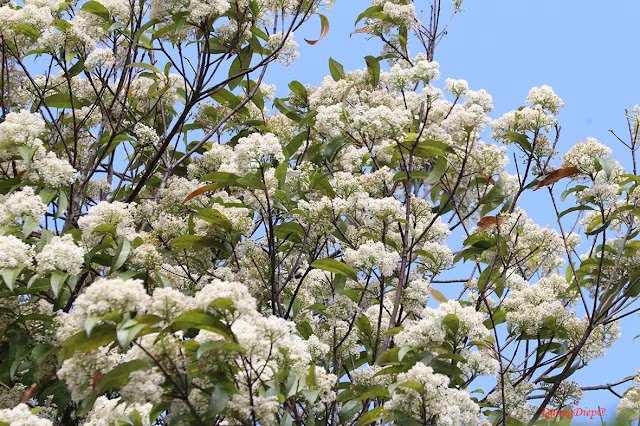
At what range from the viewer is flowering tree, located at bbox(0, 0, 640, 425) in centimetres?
317

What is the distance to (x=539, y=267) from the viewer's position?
5.80m

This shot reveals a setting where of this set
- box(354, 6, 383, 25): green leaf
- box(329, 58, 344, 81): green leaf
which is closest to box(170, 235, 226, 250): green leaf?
box(329, 58, 344, 81): green leaf

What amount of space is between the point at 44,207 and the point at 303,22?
2.52 meters

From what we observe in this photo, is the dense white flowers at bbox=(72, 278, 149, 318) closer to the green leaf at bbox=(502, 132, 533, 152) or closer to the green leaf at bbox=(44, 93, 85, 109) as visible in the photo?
the green leaf at bbox=(502, 132, 533, 152)

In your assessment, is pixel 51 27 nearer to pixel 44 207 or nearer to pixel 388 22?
pixel 44 207

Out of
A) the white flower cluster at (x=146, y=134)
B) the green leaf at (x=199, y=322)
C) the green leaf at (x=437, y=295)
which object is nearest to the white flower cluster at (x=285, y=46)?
the white flower cluster at (x=146, y=134)

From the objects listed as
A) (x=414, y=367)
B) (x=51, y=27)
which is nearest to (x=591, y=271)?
(x=414, y=367)

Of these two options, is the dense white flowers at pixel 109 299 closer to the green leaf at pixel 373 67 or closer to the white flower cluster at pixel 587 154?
the white flower cluster at pixel 587 154

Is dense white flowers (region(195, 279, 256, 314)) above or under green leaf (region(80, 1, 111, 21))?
under

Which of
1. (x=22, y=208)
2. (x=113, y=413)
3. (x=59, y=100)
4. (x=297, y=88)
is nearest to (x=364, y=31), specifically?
(x=297, y=88)

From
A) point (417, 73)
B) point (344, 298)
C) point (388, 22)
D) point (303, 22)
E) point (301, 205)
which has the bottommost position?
point (344, 298)

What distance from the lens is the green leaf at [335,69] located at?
714 cm

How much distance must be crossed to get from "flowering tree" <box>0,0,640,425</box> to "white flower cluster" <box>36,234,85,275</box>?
12 millimetres

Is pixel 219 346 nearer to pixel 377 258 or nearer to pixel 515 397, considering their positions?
pixel 377 258
